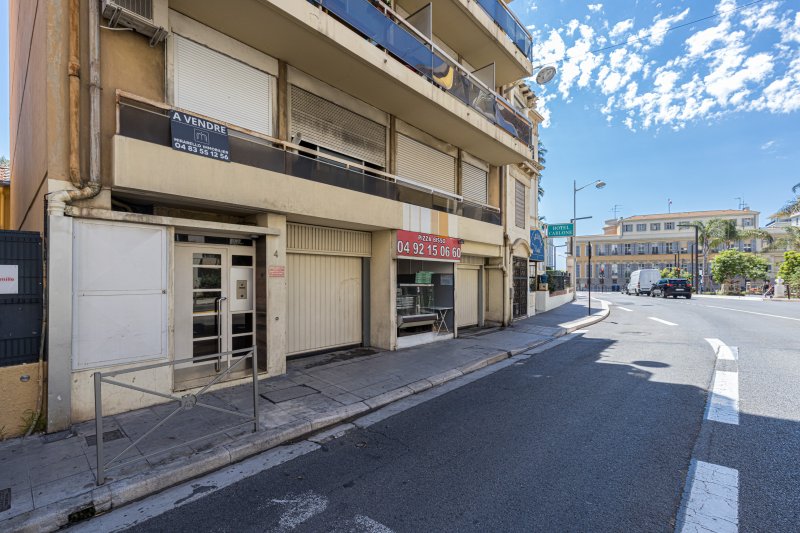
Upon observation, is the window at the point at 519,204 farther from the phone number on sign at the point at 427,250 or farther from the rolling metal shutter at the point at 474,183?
the phone number on sign at the point at 427,250

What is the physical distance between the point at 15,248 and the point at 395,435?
5.29 metres

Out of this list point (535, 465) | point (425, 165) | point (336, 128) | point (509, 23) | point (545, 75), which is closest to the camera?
point (535, 465)

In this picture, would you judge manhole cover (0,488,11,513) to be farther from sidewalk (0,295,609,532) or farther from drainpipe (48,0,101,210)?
drainpipe (48,0,101,210)

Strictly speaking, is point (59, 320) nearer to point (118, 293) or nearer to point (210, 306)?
point (118, 293)

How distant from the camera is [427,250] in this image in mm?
9852

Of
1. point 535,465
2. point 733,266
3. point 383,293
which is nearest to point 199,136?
point 383,293

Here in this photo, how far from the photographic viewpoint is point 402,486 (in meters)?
3.40

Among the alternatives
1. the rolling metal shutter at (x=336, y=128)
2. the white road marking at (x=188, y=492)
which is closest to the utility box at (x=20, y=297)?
the white road marking at (x=188, y=492)

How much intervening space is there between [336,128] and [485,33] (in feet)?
21.6

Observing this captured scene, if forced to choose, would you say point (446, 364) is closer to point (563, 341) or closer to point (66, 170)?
point (563, 341)

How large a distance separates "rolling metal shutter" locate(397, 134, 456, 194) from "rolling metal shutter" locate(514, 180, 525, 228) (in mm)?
5301

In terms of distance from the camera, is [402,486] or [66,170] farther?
[66,170]

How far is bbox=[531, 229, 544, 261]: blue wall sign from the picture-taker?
17844mm

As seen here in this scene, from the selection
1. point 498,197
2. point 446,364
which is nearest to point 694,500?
point 446,364
